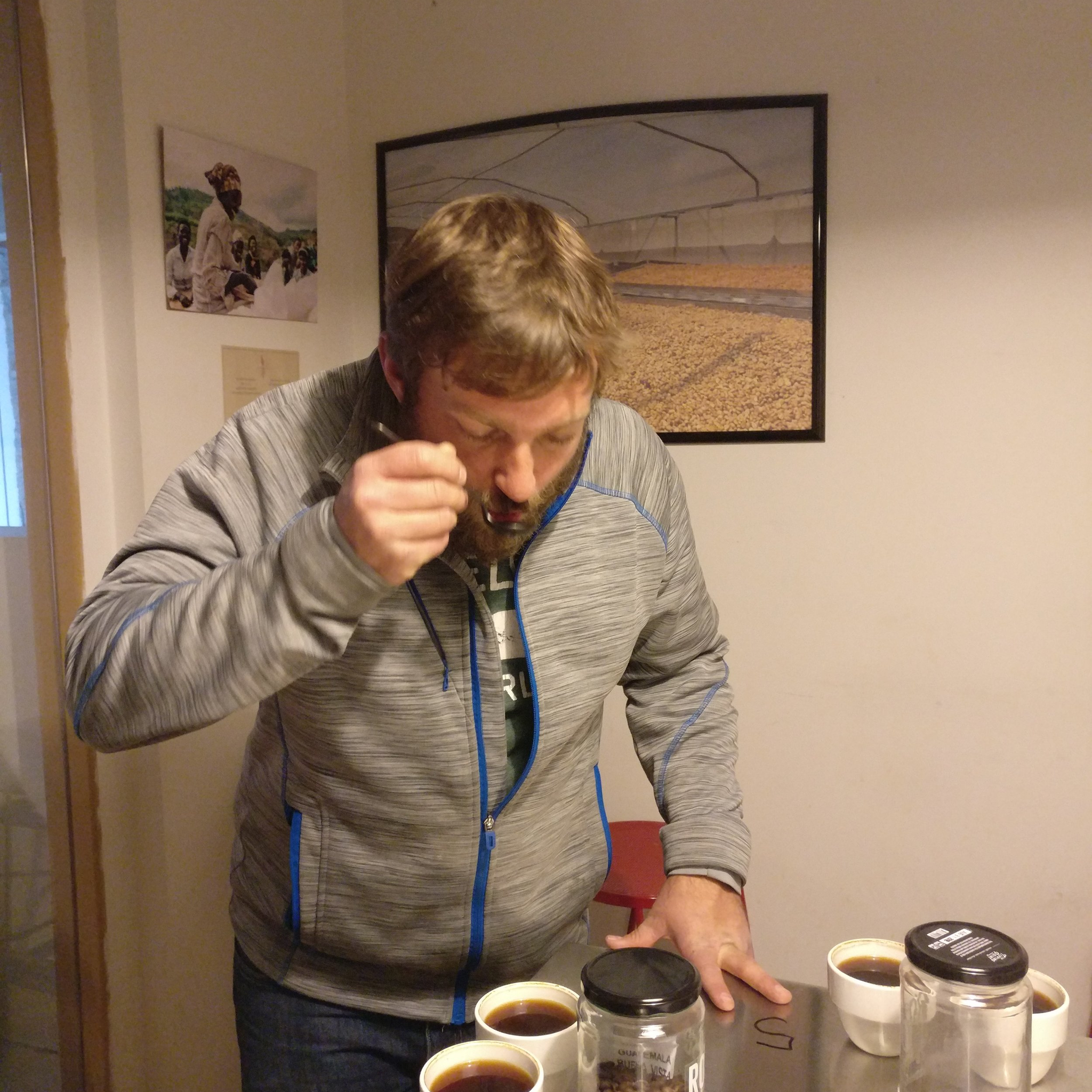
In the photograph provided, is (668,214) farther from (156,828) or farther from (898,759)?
(156,828)

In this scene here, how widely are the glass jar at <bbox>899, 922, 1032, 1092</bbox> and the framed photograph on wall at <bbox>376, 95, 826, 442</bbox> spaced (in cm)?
138

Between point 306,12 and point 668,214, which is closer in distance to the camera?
point 668,214

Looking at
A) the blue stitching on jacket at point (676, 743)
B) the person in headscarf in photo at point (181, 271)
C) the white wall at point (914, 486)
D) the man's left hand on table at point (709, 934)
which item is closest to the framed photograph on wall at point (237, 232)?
the person in headscarf in photo at point (181, 271)

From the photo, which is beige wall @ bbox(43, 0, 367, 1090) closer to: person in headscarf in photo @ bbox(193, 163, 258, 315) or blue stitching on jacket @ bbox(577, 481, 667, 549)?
person in headscarf in photo @ bbox(193, 163, 258, 315)

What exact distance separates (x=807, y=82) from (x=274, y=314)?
4.02 ft

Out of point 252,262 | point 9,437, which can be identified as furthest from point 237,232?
point 9,437

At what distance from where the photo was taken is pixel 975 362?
186cm

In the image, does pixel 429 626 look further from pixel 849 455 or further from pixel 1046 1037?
pixel 849 455

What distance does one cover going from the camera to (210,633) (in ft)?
2.55

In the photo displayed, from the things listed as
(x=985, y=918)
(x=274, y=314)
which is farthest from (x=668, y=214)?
(x=985, y=918)

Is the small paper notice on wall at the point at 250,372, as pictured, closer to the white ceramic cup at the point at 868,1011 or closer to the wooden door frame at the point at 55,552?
the wooden door frame at the point at 55,552

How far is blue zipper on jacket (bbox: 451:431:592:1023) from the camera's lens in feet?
3.38

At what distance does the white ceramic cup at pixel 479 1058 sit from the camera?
0.70m

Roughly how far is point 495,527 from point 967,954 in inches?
22.5
